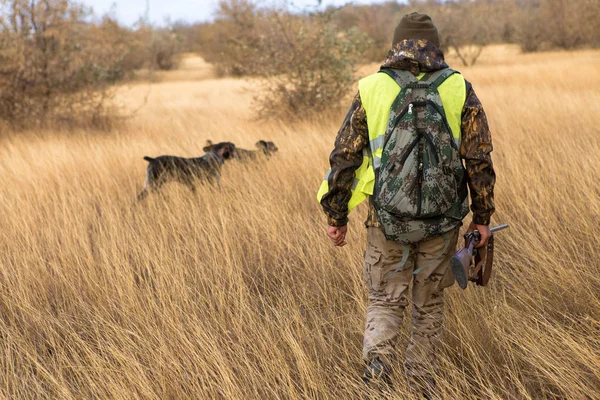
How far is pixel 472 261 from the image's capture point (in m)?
2.35

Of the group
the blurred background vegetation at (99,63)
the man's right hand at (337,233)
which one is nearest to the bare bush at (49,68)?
the blurred background vegetation at (99,63)

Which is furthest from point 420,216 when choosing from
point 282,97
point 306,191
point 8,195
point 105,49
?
point 105,49

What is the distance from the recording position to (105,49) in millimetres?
11672

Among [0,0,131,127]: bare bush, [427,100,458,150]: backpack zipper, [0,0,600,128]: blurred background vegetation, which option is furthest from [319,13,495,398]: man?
[0,0,131,127]: bare bush

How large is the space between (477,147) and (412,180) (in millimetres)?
321

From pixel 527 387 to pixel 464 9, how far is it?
36.9 metres

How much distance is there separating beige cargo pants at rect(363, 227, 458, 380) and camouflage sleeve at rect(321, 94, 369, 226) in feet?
0.68

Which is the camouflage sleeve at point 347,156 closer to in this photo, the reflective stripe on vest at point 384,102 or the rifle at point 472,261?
the reflective stripe on vest at point 384,102

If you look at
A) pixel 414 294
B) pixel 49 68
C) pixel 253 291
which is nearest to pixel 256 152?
pixel 253 291

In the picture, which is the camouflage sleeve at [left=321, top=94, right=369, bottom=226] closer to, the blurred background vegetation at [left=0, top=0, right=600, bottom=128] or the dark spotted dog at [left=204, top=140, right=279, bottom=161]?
the dark spotted dog at [left=204, top=140, right=279, bottom=161]

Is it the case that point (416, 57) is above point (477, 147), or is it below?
above

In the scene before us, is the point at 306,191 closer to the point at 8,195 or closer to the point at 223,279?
the point at 223,279

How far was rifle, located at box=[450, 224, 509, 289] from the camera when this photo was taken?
2146 mm

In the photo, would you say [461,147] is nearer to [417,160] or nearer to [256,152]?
[417,160]
